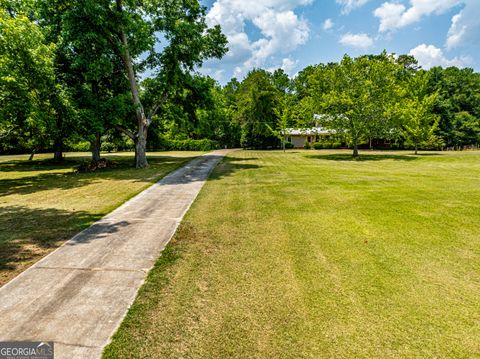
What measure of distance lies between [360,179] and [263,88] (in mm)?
42744

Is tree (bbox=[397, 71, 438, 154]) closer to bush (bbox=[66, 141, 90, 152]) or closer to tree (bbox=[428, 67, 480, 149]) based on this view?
tree (bbox=[428, 67, 480, 149])

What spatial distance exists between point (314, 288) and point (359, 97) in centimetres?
3270

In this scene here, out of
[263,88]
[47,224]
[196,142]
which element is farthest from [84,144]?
[47,224]

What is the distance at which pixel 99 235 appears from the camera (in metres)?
7.49

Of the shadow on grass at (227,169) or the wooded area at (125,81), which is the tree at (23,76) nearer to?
the wooded area at (125,81)

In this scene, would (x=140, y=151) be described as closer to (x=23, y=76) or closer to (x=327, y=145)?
(x=23, y=76)

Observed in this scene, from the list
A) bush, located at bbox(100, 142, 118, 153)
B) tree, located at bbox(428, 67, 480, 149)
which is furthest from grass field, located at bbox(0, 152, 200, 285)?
tree, located at bbox(428, 67, 480, 149)

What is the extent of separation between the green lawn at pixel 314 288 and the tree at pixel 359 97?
1012 inches

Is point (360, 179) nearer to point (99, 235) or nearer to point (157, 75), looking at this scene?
point (99, 235)

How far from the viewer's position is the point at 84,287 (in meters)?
4.87

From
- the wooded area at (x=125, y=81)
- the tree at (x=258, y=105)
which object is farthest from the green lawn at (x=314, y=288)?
the tree at (x=258, y=105)

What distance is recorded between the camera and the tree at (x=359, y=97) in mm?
32656

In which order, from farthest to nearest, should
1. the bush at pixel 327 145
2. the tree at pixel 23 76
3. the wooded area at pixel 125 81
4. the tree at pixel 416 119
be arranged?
the bush at pixel 327 145
the tree at pixel 416 119
the wooded area at pixel 125 81
the tree at pixel 23 76

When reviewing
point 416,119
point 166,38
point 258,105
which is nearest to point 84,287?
point 166,38
